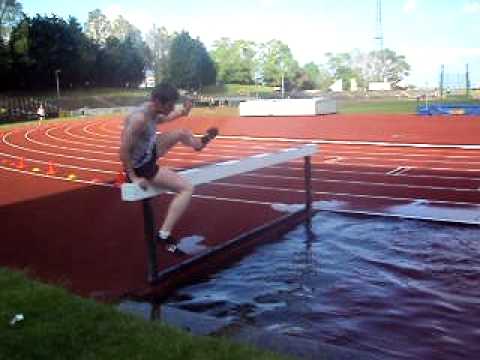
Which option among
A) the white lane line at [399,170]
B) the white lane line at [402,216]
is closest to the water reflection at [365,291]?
the white lane line at [402,216]

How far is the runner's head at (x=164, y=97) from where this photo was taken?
5207mm

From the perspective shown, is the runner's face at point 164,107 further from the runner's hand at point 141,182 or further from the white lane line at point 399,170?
the white lane line at point 399,170

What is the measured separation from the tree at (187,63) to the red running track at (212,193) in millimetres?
60134

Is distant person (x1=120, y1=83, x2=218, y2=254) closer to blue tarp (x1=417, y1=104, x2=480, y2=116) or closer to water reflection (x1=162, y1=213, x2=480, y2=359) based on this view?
water reflection (x1=162, y1=213, x2=480, y2=359)

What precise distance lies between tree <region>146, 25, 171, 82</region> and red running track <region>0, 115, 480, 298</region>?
66297 mm

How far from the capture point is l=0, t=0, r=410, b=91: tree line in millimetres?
66875

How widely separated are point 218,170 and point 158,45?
3583 inches

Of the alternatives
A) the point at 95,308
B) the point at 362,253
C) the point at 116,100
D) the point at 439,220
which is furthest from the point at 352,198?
the point at 116,100

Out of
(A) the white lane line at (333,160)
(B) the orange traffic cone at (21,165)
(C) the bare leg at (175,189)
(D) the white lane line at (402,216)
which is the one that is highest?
(C) the bare leg at (175,189)

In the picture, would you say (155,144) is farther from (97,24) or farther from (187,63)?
(97,24)

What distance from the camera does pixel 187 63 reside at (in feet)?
270

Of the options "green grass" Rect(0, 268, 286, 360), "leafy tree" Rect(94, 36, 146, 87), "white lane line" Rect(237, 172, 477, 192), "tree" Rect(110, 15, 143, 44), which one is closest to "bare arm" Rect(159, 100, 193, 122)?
"green grass" Rect(0, 268, 286, 360)

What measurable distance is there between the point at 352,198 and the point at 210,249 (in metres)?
4.17

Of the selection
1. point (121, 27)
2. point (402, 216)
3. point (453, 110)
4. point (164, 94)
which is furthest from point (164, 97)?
point (121, 27)
